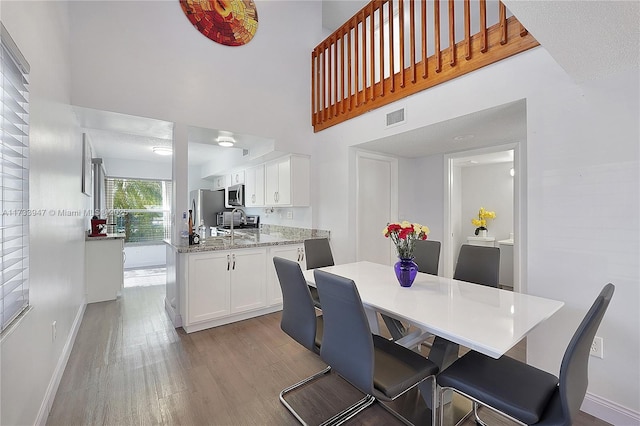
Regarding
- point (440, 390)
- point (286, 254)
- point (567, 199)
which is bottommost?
point (440, 390)

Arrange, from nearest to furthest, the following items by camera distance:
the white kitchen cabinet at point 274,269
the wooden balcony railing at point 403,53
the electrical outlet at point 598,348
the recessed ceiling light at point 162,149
Answer: the electrical outlet at point 598,348 → the wooden balcony railing at point 403,53 → the white kitchen cabinet at point 274,269 → the recessed ceiling light at point 162,149

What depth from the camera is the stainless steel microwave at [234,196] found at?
544 centimetres

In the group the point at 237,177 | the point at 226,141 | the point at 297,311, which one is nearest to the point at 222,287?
the point at 297,311

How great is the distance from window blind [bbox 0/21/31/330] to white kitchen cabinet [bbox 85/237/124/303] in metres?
3.01

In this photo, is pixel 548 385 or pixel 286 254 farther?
pixel 286 254

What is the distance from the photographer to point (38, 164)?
170 centimetres

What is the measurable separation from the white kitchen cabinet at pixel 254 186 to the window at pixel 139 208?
3.02 meters

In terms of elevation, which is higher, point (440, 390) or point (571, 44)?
point (571, 44)

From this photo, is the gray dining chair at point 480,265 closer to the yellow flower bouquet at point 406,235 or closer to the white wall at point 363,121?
the white wall at point 363,121

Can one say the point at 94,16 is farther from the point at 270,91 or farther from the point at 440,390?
the point at 440,390

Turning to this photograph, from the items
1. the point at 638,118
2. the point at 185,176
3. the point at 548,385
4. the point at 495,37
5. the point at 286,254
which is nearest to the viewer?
the point at 548,385

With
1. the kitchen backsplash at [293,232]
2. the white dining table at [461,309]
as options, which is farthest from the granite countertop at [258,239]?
the white dining table at [461,309]

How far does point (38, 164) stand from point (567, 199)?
3.38 metres

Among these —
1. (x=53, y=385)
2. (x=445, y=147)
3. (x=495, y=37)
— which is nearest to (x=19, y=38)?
(x=53, y=385)
